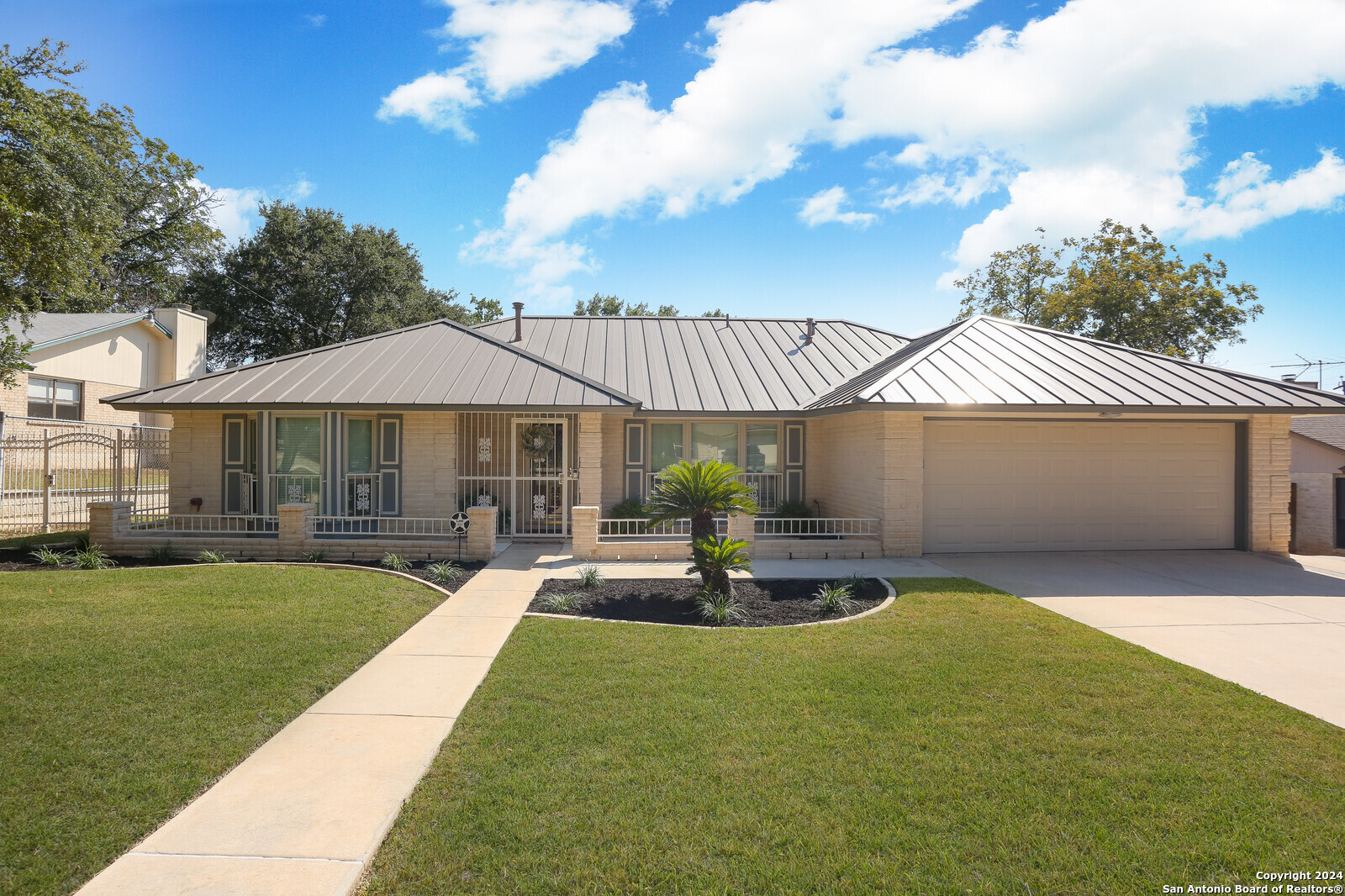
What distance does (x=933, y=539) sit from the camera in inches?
489

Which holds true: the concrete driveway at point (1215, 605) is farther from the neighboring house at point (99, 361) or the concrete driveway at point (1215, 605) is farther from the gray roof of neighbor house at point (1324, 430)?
the neighboring house at point (99, 361)

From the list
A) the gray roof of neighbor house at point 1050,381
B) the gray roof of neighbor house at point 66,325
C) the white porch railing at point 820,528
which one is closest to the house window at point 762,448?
the white porch railing at point 820,528

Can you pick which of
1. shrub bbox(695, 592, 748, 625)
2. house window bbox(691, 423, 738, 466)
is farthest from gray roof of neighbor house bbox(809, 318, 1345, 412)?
shrub bbox(695, 592, 748, 625)

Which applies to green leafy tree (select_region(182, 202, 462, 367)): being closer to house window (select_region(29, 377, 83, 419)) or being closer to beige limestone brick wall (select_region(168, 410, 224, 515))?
house window (select_region(29, 377, 83, 419))

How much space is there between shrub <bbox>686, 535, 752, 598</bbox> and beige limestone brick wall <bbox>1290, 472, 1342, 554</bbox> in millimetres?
17032

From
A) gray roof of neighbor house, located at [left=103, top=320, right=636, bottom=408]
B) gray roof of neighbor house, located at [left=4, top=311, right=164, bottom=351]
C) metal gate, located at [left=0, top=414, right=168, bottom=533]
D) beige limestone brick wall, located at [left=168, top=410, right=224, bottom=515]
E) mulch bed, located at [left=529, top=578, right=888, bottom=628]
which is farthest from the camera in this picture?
gray roof of neighbor house, located at [left=4, top=311, right=164, bottom=351]

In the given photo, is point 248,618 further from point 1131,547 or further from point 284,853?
point 1131,547

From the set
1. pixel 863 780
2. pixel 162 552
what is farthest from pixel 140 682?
pixel 162 552

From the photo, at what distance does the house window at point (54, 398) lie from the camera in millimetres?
19875

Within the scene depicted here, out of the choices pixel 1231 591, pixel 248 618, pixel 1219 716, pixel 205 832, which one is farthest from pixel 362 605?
pixel 1231 591

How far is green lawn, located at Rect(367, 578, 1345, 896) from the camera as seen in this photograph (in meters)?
3.35

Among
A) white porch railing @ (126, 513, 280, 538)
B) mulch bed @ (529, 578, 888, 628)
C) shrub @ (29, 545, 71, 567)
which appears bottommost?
mulch bed @ (529, 578, 888, 628)

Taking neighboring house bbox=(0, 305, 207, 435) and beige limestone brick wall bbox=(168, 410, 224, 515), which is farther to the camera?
neighboring house bbox=(0, 305, 207, 435)

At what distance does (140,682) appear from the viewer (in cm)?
555
